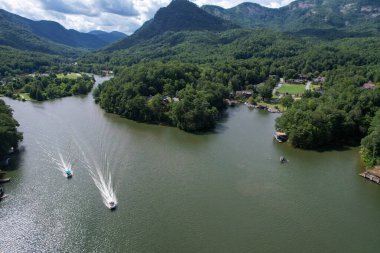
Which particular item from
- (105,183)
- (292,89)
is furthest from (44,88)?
(292,89)

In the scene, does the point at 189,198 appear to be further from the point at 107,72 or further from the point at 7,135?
the point at 107,72

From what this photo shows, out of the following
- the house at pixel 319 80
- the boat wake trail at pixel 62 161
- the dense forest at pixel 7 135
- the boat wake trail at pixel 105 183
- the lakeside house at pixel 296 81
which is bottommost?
the boat wake trail at pixel 62 161

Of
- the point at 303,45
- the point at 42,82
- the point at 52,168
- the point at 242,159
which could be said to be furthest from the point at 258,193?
the point at 303,45

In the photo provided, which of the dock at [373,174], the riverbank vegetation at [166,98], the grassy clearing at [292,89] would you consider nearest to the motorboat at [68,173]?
the riverbank vegetation at [166,98]

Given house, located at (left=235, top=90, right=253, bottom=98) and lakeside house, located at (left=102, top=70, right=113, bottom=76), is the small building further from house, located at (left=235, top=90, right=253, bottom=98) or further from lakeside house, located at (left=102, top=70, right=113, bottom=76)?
lakeside house, located at (left=102, top=70, right=113, bottom=76)

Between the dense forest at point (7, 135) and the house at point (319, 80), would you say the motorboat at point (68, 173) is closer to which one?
the dense forest at point (7, 135)

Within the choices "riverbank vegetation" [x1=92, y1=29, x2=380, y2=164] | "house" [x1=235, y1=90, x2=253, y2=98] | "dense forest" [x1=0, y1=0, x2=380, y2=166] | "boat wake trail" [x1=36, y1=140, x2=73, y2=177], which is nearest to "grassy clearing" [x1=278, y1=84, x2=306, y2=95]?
"riverbank vegetation" [x1=92, y1=29, x2=380, y2=164]
